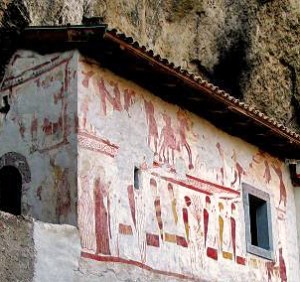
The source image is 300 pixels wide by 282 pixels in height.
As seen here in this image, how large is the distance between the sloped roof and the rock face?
11.5 feet

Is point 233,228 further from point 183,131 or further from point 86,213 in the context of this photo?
point 86,213

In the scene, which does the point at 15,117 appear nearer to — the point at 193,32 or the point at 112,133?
the point at 112,133

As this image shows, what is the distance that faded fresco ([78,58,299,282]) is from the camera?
1026cm

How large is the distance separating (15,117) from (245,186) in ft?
12.2

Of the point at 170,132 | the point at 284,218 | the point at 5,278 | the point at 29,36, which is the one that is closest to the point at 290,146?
the point at 284,218

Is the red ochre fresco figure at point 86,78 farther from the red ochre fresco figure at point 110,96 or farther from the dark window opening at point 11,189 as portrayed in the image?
the dark window opening at point 11,189

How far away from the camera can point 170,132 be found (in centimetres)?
1170

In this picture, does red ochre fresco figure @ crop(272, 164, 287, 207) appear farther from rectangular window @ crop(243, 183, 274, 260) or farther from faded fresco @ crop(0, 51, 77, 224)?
faded fresco @ crop(0, 51, 77, 224)

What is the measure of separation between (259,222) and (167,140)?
2543 millimetres

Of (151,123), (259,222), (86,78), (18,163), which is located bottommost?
(18,163)

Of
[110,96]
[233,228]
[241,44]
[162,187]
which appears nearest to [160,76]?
[110,96]

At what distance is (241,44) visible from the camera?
1692 centimetres

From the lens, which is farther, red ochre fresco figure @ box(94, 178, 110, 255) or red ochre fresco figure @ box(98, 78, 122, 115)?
red ochre fresco figure @ box(98, 78, 122, 115)

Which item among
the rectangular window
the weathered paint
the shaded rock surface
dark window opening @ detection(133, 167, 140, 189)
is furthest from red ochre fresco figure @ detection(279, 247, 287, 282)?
the shaded rock surface
